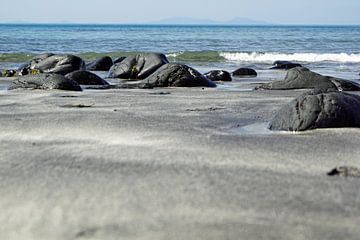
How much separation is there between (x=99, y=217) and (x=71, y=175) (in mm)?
542

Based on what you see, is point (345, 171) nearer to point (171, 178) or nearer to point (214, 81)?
point (171, 178)

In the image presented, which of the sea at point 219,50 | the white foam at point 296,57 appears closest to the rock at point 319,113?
the sea at point 219,50

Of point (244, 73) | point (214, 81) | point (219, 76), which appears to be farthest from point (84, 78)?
point (244, 73)

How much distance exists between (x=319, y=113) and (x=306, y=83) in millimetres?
4486

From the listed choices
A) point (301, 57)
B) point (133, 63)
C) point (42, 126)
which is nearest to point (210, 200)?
point (42, 126)

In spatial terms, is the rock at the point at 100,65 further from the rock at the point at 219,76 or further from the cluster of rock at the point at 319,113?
the cluster of rock at the point at 319,113

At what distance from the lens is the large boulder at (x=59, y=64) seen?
1159 centimetres

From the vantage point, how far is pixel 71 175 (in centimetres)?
230

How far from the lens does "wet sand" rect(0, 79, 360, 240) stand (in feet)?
5.64

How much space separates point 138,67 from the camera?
11031 mm

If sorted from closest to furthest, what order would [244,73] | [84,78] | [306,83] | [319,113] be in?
[319,113] → [306,83] → [84,78] → [244,73]

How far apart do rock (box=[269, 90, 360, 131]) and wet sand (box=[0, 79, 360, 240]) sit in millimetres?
112

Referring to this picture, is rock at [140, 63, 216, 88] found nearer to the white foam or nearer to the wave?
the wave

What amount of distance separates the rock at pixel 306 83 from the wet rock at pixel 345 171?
5298 mm
